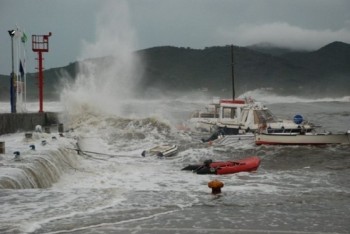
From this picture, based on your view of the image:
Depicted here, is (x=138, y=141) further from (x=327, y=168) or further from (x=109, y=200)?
(x=109, y=200)

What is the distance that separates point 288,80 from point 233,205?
190m

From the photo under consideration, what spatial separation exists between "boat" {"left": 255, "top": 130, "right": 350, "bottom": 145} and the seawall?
1282 centimetres

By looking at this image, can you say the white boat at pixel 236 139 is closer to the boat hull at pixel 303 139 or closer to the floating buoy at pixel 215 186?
the boat hull at pixel 303 139

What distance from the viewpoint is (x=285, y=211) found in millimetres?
9625

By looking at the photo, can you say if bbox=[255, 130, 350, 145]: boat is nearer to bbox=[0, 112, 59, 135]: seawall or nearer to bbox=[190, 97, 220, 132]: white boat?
bbox=[190, 97, 220, 132]: white boat

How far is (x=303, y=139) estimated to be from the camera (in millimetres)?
24531

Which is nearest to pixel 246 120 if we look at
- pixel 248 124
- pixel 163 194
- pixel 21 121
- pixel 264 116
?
pixel 248 124

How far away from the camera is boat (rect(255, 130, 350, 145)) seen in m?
24.4

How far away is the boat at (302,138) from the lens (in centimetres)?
2438

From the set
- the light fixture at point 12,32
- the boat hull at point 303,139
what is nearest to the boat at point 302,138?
the boat hull at point 303,139

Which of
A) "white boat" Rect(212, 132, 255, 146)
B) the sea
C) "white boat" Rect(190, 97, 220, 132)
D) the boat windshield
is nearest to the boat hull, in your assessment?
"white boat" Rect(212, 132, 255, 146)

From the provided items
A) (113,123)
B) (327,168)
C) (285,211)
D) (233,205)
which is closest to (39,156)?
(233,205)

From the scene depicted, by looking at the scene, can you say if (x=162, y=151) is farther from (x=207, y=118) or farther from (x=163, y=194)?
(x=207, y=118)

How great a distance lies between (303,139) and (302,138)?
0.07 meters
